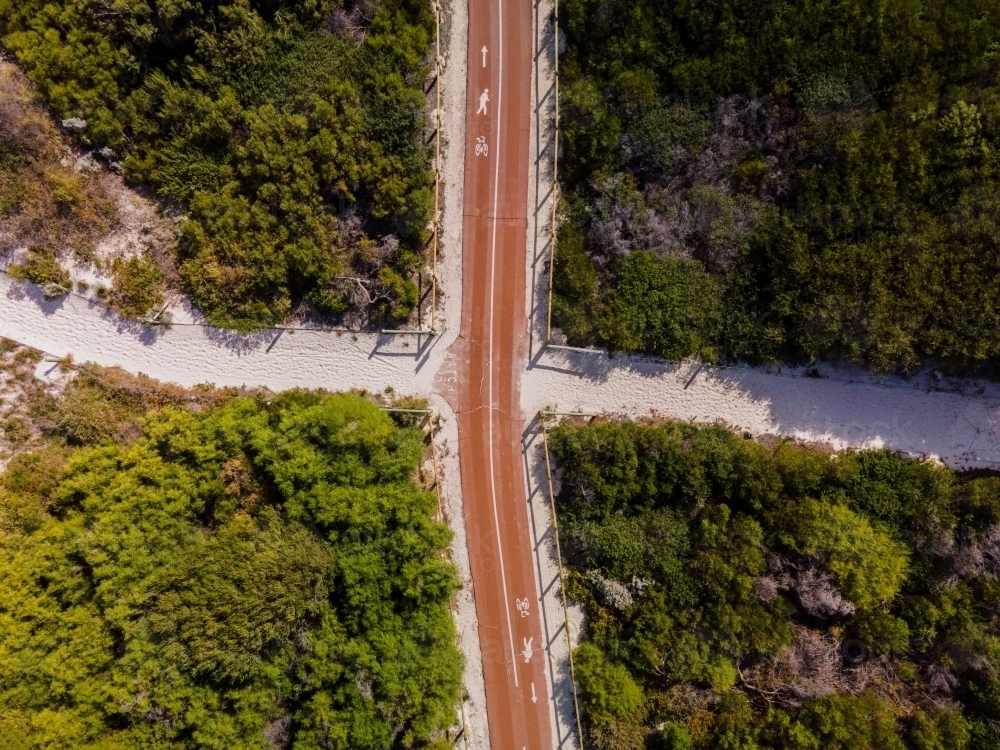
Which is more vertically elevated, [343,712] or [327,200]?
[327,200]

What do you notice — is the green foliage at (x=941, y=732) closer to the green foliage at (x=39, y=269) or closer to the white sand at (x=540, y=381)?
the white sand at (x=540, y=381)

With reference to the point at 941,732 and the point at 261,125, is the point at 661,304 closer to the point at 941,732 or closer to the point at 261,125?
the point at 261,125

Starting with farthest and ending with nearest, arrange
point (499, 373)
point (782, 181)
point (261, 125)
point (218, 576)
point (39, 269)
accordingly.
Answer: point (499, 373) < point (782, 181) < point (39, 269) < point (261, 125) < point (218, 576)

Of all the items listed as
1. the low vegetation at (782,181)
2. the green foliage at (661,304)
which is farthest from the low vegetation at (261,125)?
the green foliage at (661,304)

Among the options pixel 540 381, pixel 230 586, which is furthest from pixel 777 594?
pixel 230 586

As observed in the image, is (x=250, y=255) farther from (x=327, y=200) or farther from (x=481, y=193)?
(x=481, y=193)

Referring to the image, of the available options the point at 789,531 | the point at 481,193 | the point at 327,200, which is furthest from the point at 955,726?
the point at 327,200

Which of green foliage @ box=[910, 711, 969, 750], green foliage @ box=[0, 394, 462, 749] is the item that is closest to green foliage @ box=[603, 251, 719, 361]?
green foliage @ box=[0, 394, 462, 749]
